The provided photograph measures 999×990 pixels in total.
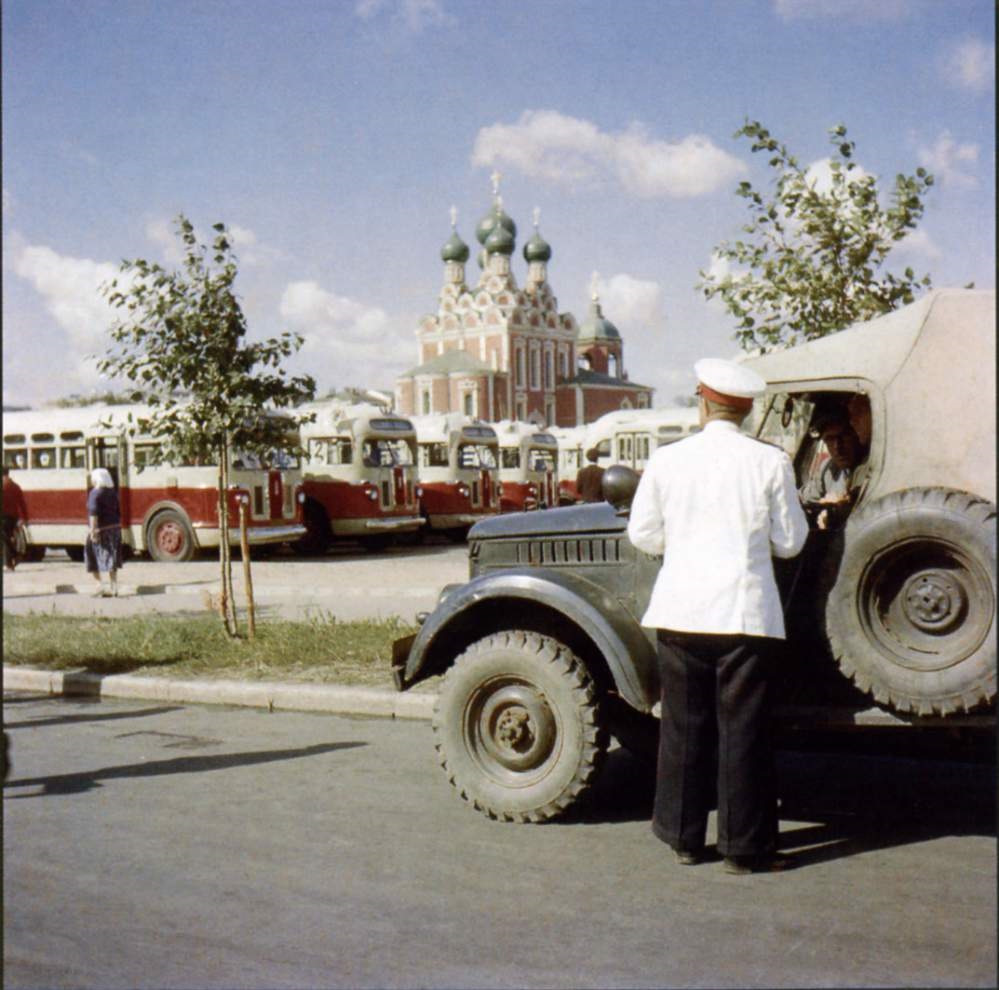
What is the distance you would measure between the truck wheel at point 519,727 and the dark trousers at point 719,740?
60 centimetres

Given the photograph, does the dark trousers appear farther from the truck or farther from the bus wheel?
the bus wheel

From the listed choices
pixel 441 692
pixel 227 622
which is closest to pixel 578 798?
pixel 441 692

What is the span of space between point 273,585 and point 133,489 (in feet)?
25.1

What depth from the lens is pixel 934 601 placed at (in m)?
4.44

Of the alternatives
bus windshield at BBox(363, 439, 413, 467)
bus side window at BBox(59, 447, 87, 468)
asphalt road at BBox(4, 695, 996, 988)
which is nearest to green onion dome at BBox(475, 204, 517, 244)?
bus windshield at BBox(363, 439, 413, 467)

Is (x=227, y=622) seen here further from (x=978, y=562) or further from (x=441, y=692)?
(x=978, y=562)

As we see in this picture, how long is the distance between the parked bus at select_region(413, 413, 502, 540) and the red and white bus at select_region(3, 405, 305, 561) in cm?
628

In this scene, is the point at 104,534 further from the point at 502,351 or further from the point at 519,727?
the point at 502,351

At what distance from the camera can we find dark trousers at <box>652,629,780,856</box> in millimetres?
4461

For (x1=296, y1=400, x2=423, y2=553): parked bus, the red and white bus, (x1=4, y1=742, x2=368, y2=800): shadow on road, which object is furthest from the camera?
(x1=296, y1=400, x2=423, y2=553): parked bus

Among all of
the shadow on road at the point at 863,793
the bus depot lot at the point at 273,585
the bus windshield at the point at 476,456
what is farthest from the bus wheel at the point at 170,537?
the shadow on road at the point at 863,793

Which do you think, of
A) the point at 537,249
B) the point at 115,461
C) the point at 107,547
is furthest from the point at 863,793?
the point at 537,249

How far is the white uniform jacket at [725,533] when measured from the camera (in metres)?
4.40

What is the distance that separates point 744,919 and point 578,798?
1.30 meters
